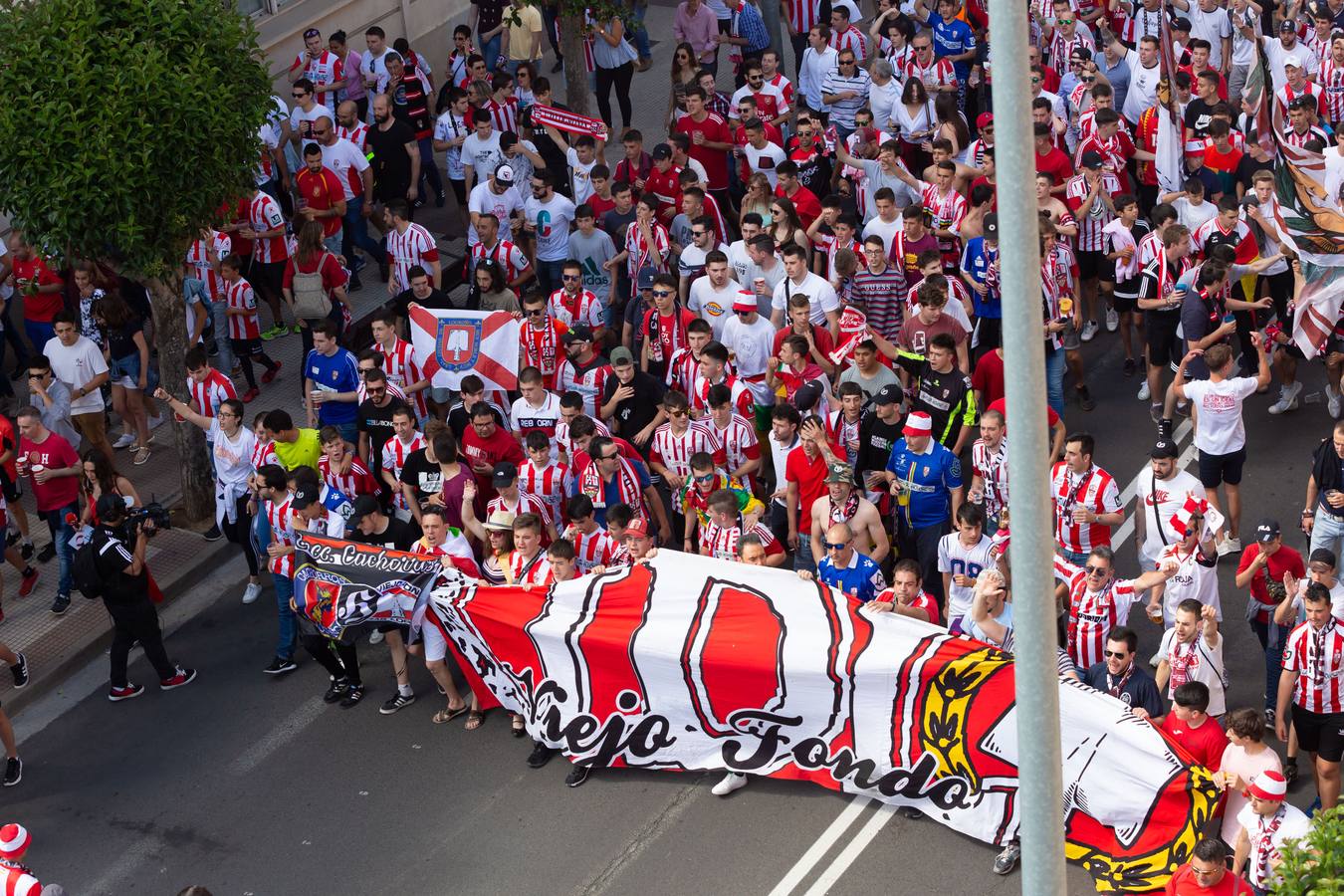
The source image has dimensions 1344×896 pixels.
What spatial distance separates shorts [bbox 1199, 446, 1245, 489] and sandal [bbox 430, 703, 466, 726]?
18.3ft

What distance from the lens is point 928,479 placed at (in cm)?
1257

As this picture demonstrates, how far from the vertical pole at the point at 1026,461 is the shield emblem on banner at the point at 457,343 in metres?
8.76

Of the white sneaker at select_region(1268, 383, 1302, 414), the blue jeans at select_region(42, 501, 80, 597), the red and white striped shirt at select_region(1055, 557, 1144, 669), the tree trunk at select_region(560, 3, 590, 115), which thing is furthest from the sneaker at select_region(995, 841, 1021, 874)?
the tree trunk at select_region(560, 3, 590, 115)

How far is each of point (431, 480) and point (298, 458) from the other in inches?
44.2

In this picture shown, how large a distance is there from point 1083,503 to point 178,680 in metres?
6.65

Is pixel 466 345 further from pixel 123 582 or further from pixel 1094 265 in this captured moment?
pixel 1094 265

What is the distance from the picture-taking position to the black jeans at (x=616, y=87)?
68.5ft

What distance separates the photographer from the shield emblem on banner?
49.2 feet

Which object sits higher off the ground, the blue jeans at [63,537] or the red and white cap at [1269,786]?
the blue jeans at [63,537]

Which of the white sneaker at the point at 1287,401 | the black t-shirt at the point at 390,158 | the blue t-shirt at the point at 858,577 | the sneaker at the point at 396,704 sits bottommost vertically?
the sneaker at the point at 396,704

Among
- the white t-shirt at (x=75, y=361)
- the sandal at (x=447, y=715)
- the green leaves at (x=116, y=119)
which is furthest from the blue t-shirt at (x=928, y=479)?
the white t-shirt at (x=75, y=361)

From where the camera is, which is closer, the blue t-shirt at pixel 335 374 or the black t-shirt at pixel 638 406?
the black t-shirt at pixel 638 406

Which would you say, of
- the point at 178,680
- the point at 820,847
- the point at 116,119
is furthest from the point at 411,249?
the point at 820,847

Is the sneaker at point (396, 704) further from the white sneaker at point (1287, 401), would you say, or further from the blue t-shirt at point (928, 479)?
the white sneaker at point (1287, 401)
